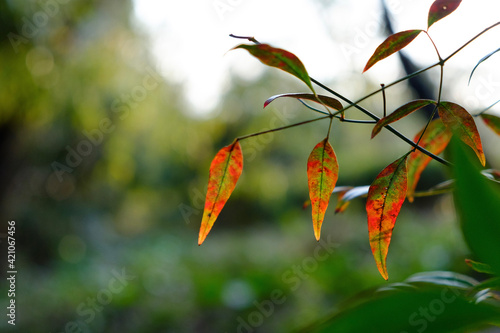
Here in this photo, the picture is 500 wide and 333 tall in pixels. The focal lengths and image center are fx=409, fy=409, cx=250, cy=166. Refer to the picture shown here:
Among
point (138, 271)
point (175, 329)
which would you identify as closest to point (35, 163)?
point (138, 271)

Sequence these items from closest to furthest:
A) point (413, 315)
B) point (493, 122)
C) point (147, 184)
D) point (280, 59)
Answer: point (413, 315) < point (280, 59) < point (493, 122) < point (147, 184)

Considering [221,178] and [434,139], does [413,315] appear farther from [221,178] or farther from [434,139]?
[434,139]

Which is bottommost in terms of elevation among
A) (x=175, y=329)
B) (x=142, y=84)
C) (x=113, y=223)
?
(x=175, y=329)

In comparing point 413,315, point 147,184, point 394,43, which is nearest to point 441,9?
point 394,43

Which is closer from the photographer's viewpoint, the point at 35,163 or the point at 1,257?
the point at 1,257

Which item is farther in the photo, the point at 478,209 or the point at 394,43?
the point at 394,43

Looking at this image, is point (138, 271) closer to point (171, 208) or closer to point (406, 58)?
point (406, 58)

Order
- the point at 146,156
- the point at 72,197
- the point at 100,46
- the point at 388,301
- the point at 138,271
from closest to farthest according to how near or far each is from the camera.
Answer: the point at 388,301, the point at 100,46, the point at 138,271, the point at 146,156, the point at 72,197
